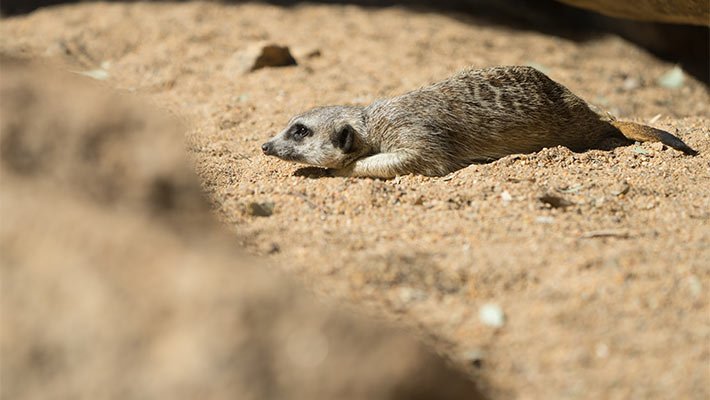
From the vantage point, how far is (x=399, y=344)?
1351mm

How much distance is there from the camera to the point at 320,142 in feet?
10.7

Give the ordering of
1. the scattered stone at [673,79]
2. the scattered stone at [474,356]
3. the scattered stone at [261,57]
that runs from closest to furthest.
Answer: the scattered stone at [474,356] → the scattered stone at [261,57] → the scattered stone at [673,79]

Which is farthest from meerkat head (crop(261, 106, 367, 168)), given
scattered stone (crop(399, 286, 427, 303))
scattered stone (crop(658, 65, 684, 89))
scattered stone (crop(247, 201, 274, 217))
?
scattered stone (crop(658, 65, 684, 89))

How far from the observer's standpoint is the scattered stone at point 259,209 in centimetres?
246

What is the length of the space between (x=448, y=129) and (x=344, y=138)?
559 mm

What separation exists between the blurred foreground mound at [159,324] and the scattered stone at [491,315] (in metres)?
0.32

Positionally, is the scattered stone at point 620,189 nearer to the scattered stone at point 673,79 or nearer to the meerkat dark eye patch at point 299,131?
the meerkat dark eye patch at point 299,131

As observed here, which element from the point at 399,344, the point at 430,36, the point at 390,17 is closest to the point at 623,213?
the point at 399,344

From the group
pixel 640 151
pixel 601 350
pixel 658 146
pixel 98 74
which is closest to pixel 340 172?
pixel 640 151

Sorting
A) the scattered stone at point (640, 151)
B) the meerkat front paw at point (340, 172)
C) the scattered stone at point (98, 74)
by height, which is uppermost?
the scattered stone at point (640, 151)

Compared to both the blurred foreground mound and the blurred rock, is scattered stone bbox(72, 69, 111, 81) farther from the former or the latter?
the blurred rock

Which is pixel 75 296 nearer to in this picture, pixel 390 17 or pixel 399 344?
pixel 399 344

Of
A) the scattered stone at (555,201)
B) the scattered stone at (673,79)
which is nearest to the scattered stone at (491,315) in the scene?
the scattered stone at (555,201)

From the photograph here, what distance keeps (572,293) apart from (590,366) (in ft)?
0.97
